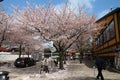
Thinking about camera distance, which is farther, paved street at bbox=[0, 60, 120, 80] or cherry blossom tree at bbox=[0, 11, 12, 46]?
cherry blossom tree at bbox=[0, 11, 12, 46]

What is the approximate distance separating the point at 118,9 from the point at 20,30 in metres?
12.5

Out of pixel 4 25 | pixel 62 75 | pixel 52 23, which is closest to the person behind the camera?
pixel 62 75

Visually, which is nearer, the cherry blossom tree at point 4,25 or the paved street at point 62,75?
the paved street at point 62,75

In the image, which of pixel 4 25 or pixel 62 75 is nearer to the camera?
pixel 62 75

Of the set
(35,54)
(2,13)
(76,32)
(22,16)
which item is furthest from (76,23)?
(35,54)

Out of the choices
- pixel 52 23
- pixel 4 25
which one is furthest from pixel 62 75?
pixel 4 25

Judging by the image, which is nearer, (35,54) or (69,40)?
(69,40)

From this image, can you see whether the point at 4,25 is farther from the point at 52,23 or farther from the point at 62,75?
the point at 62,75

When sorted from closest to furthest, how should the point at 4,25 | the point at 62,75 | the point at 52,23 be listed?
the point at 62,75 → the point at 52,23 → the point at 4,25

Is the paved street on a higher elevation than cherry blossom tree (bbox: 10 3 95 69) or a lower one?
lower

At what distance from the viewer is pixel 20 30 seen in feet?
95.3

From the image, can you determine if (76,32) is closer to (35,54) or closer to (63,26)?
(63,26)

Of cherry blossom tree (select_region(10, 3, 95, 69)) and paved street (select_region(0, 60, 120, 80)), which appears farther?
cherry blossom tree (select_region(10, 3, 95, 69))

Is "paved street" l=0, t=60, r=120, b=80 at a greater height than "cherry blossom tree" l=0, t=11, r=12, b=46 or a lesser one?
lesser
